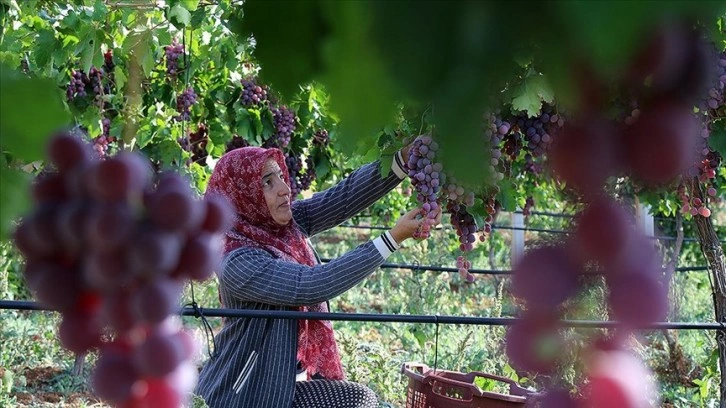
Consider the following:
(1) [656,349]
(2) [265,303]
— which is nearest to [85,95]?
(2) [265,303]

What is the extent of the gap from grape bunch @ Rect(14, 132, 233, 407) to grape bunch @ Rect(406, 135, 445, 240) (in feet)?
4.96

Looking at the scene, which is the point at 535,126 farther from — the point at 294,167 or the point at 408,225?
the point at 294,167

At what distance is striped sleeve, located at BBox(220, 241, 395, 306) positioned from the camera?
2428mm

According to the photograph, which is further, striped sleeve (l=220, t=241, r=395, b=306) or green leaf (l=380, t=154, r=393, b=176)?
striped sleeve (l=220, t=241, r=395, b=306)

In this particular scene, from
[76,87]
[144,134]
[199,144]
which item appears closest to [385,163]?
[144,134]

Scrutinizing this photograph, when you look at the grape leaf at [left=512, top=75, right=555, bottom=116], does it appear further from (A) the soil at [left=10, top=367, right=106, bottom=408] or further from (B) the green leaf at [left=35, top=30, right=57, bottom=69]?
(A) the soil at [left=10, top=367, right=106, bottom=408]

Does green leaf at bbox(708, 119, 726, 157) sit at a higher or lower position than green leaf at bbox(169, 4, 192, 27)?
lower

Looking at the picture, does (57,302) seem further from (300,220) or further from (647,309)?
(300,220)

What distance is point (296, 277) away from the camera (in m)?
2.45

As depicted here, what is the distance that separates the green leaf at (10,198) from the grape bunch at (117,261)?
1 centimetres

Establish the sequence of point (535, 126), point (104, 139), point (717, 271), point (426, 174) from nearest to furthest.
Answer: point (535, 126) < point (426, 174) < point (717, 271) < point (104, 139)

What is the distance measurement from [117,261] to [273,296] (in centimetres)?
200

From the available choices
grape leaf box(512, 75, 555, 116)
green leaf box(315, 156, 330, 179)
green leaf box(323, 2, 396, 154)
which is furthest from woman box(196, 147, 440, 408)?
green leaf box(315, 156, 330, 179)

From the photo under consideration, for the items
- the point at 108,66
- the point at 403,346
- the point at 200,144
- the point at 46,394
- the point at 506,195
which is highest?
the point at 108,66
